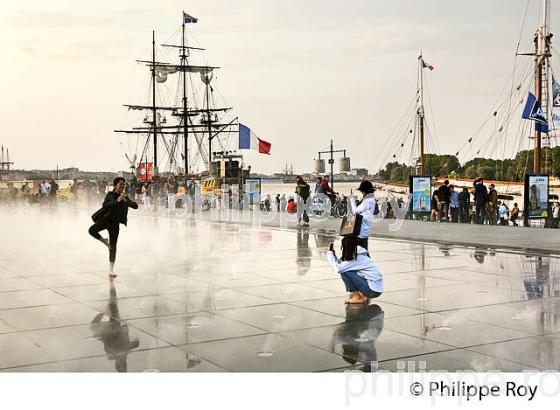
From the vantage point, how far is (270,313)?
882 centimetres

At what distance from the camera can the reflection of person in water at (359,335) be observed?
6688 mm

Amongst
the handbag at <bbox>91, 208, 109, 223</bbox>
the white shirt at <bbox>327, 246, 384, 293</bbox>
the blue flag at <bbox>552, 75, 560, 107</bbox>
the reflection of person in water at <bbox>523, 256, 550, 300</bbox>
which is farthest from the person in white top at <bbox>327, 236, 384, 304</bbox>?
the blue flag at <bbox>552, 75, 560, 107</bbox>

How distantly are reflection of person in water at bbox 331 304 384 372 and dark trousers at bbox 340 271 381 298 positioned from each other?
0.53 feet

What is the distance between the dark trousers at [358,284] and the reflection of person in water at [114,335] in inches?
116

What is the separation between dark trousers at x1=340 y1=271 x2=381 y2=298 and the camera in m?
9.42

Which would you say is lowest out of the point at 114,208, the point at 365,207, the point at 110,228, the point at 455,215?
the point at 455,215

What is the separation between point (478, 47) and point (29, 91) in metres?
13.7

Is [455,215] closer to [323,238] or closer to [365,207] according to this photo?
[323,238]

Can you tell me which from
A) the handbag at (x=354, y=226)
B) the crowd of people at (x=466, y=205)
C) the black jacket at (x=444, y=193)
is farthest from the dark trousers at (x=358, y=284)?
the black jacket at (x=444, y=193)

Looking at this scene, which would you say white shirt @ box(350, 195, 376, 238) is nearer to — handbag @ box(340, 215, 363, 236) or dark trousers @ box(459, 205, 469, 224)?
handbag @ box(340, 215, 363, 236)

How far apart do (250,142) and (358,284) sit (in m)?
24.9

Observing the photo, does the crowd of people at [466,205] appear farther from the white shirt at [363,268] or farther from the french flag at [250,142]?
the white shirt at [363,268]

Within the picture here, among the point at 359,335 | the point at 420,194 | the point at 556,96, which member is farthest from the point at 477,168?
the point at 359,335

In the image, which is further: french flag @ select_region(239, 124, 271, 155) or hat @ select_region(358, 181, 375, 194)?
french flag @ select_region(239, 124, 271, 155)
